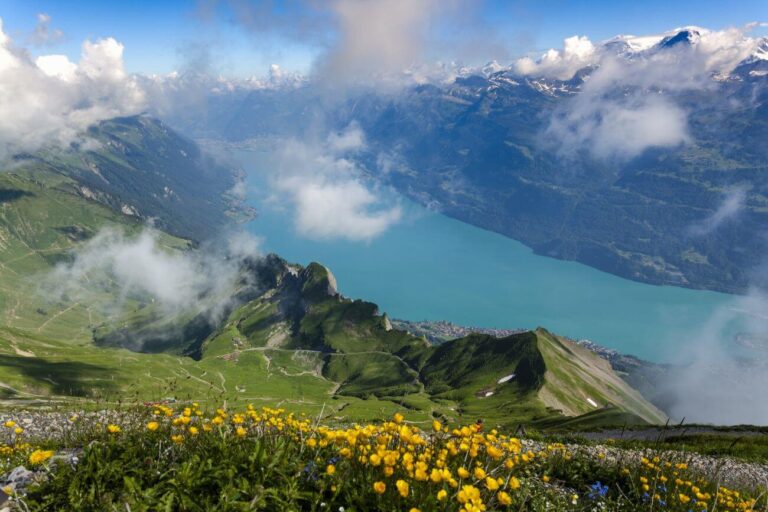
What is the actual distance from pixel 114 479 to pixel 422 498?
4590 millimetres

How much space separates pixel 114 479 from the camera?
255 inches

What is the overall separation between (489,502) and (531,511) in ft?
7.87

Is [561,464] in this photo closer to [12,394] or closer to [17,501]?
[17,501]

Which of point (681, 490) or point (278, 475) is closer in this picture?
point (278, 475)

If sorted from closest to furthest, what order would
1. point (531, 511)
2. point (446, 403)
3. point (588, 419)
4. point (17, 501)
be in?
point (17, 501) < point (531, 511) < point (588, 419) < point (446, 403)

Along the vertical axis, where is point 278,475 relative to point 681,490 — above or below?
below

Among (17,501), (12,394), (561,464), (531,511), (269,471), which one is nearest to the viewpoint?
(17,501)

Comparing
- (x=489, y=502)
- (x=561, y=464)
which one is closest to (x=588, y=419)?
(x=561, y=464)

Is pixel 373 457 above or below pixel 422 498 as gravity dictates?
above

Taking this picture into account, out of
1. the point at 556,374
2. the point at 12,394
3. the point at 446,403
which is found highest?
the point at 556,374

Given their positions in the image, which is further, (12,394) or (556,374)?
(556,374)

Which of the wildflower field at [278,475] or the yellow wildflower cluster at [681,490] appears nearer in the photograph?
the wildflower field at [278,475]

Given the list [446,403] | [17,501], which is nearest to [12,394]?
[446,403]

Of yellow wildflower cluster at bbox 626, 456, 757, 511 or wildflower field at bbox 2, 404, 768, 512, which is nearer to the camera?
wildflower field at bbox 2, 404, 768, 512
